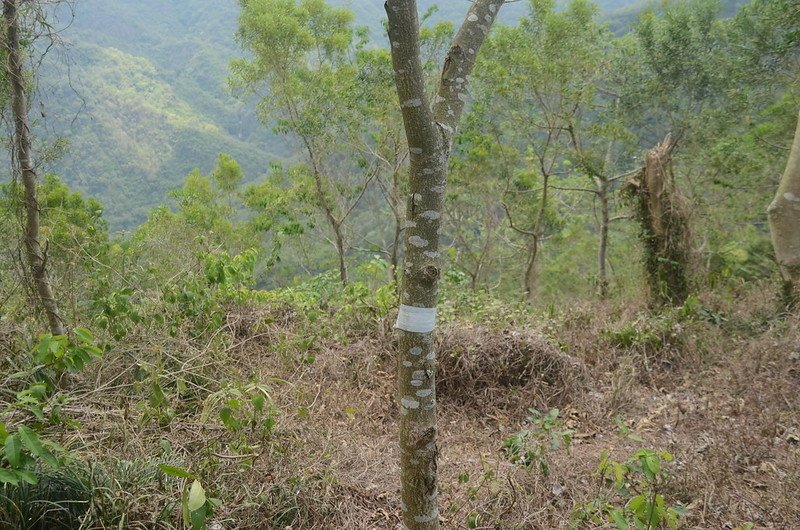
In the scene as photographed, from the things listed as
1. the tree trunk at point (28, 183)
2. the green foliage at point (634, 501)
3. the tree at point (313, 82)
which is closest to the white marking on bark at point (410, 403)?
the green foliage at point (634, 501)

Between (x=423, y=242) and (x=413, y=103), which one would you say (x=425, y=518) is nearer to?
(x=423, y=242)

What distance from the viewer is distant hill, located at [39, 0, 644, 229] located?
113 feet

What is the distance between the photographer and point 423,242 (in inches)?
68.2

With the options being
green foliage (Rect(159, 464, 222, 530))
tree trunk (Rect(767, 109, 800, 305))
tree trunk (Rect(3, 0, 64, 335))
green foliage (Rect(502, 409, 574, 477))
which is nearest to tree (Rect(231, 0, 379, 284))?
tree trunk (Rect(767, 109, 800, 305))

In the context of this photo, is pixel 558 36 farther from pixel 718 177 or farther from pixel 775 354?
pixel 775 354

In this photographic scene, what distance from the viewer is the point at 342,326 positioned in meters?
4.81

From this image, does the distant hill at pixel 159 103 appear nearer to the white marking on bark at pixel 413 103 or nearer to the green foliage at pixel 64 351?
the white marking on bark at pixel 413 103

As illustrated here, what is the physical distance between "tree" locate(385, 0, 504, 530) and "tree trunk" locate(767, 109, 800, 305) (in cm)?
458

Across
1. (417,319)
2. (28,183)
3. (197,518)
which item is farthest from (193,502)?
(28,183)

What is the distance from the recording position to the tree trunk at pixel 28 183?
3031 mm

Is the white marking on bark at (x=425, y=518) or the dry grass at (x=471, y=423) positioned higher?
the white marking on bark at (x=425, y=518)

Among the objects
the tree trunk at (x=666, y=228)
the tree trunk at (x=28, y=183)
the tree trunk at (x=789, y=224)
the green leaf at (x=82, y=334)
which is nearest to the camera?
the green leaf at (x=82, y=334)

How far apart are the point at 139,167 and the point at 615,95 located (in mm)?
35689

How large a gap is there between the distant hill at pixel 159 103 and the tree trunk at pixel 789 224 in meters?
24.3
